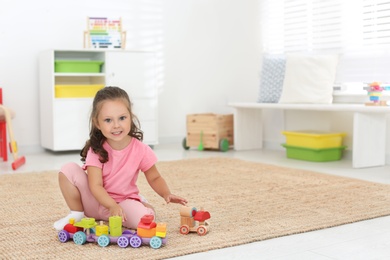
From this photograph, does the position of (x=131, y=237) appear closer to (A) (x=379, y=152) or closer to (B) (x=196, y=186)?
(B) (x=196, y=186)

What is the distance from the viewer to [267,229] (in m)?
1.82

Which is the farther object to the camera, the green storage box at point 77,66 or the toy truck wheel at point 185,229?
the green storage box at point 77,66

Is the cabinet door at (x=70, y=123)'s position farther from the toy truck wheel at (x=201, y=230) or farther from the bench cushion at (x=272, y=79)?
the toy truck wheel at (x=201, y=230)

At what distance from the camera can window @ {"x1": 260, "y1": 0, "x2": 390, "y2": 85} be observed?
3533mm

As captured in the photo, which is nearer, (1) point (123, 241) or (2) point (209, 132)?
(1) point (123, 241)

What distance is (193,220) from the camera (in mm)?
1770

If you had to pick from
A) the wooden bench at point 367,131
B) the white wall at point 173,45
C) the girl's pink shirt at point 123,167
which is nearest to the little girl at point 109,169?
the girl's pink shirt at point 123,167

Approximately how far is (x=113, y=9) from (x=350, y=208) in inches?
111

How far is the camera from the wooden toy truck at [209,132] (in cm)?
416

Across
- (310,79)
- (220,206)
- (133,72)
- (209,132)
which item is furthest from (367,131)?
(133,72)

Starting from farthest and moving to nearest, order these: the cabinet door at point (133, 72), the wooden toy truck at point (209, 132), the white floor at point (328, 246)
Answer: the wooden toy truck at point (209, 132), the cabinet door at point (133, 72), the white floor at point (328, 246)

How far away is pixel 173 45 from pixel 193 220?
3.06m

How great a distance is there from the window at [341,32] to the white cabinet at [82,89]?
3.38 ft

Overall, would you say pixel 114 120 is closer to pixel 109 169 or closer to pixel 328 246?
pixel 109 169
